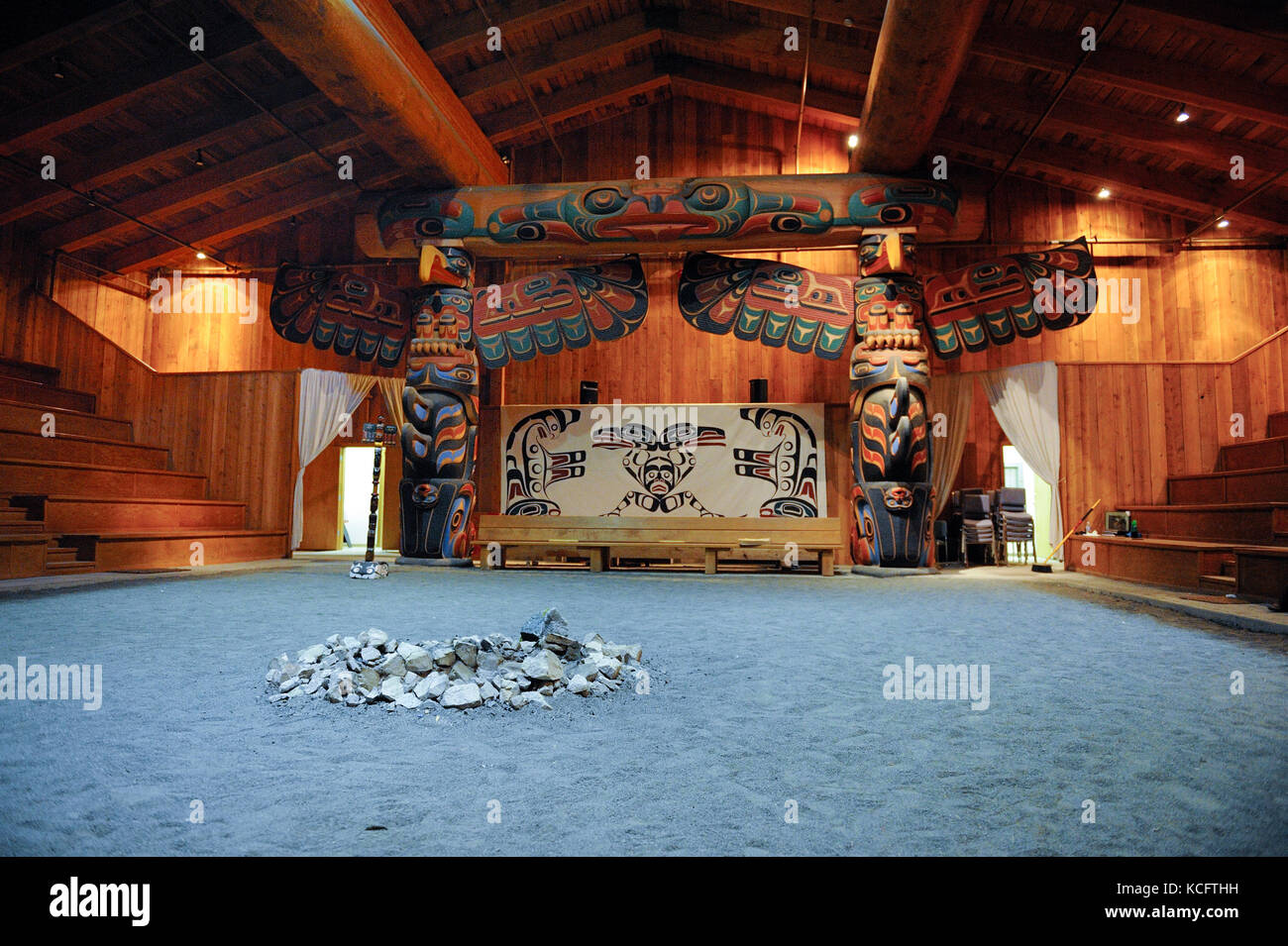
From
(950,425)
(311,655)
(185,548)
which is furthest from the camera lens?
(950,425)

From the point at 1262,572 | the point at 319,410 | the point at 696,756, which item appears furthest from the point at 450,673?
A: the point at 319,410

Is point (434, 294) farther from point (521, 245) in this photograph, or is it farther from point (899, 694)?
point (899, 694)

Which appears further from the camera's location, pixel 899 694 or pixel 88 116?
pixel 88 116

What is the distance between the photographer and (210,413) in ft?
32.1

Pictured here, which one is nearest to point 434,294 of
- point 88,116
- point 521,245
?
point 521,245

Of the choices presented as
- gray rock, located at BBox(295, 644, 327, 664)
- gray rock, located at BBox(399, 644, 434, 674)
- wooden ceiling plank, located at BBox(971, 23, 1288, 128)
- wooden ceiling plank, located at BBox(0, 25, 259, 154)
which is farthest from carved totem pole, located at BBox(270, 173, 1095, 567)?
gray rock, located at BBox(399, 644, 434, 674)

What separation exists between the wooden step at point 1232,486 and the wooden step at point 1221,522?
1.51ft

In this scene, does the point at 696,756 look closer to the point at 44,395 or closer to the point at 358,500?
the point at 44,395

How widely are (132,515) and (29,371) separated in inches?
114

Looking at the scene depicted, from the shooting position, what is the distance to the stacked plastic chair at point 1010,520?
905cm

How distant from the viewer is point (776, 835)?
1.38 metres

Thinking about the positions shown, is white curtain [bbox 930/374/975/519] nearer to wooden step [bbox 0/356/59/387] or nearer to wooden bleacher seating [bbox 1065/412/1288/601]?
wooden bleacher seating [bbox 1065/412/1288/601]

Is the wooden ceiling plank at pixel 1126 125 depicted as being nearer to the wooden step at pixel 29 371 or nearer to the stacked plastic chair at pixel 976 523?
the stacked plastic chair at pixel 976 523

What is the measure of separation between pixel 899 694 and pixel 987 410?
850 cm
